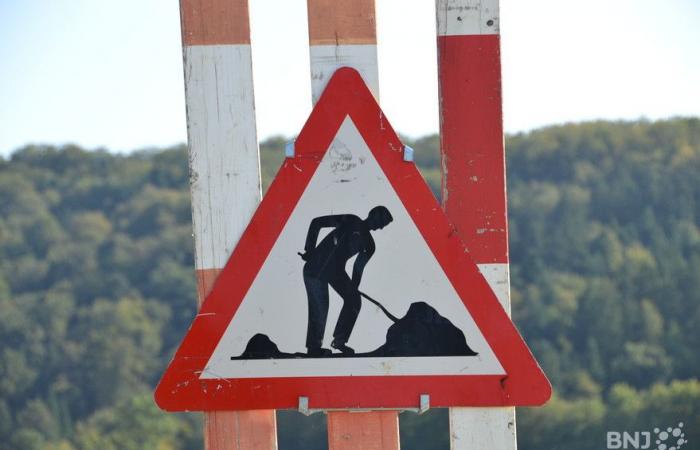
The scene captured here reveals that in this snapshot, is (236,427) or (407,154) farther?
(236,427)

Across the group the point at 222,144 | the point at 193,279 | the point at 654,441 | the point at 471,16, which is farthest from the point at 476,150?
the point at 193,279

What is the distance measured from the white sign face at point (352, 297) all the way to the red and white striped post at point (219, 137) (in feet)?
0.42

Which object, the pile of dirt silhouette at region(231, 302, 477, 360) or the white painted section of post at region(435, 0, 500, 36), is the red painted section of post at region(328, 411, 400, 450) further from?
the white painted section of post at region(435, 0, 500, 36)

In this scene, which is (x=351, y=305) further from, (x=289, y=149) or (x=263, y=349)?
(x=289, y=149)

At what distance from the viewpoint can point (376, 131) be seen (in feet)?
7.95

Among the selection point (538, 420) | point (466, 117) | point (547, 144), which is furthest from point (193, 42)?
point (547, 144)

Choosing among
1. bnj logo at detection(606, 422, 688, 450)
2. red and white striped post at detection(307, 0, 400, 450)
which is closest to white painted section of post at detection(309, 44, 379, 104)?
red and white striped post at detection(307, 0, 400, 450)

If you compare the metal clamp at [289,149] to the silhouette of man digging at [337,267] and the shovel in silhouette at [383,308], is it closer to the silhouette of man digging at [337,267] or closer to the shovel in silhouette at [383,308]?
the silhouette of man digging at [337,267]

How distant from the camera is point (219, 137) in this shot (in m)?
2.53

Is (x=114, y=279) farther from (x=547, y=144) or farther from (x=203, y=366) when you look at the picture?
(x=203, y=366)

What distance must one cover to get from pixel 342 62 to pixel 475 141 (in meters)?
0.31

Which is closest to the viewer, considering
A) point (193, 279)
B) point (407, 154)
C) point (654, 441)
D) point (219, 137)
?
point (407, 154)

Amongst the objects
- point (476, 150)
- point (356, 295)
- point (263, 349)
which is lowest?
point (263, 349)

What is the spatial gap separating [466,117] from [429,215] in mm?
228
